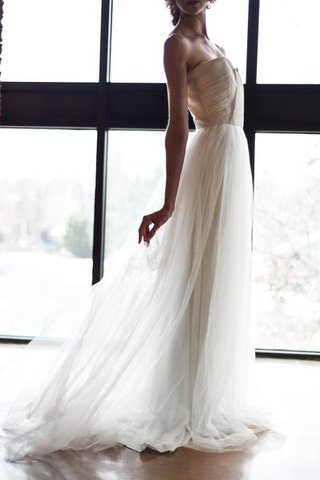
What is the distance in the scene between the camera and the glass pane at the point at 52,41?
3850 mm

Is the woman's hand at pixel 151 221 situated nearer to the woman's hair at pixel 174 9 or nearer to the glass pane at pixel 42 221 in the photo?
the woman's hair at pixel 174 9

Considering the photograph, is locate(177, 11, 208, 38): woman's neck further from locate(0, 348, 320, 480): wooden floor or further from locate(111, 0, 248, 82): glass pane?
locate(0, 348, 320, 480): wooden floor

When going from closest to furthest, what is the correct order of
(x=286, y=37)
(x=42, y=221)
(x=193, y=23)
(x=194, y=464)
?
(x=194, y=464)
(x=193, y=23)
(x=286, y=37)
(x=42, y=221)

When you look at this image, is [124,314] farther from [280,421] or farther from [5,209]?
[5,209]

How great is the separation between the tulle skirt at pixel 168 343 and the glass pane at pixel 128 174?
1.52m

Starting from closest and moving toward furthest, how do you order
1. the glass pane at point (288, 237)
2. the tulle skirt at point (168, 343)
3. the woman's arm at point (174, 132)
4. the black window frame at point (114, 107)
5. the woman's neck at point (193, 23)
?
the tulle skirt at point (168, 343) → the woman's arm at point (174, 132) → the woman's neck at point (193, 23) → the black window frame at point (114, 107) → the glass pane at point (288, 237)

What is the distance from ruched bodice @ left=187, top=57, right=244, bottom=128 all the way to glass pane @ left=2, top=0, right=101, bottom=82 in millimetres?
1745

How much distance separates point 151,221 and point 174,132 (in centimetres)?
34

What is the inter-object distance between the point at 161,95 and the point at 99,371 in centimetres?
220

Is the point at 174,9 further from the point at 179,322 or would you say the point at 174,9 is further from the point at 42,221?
the point at 42,221

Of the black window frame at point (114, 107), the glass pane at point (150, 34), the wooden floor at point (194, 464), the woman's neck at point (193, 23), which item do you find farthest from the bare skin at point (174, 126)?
the glass pane at point (150, 34)

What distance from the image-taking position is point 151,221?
2092 millimetres

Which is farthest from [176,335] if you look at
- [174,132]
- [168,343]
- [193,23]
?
[193,23]

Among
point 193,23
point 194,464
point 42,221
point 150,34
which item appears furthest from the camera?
point 42,221
